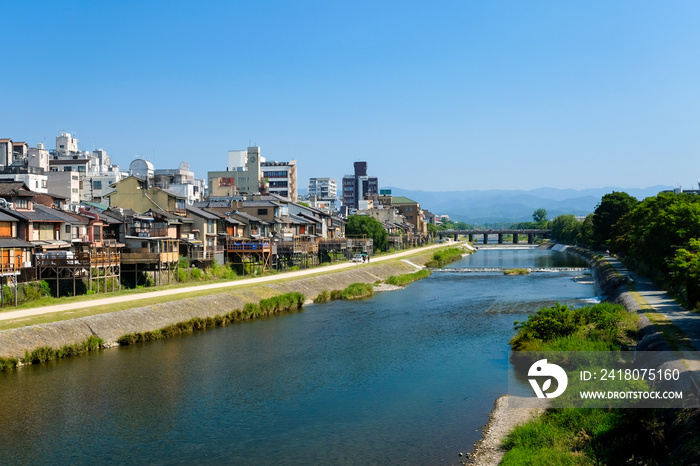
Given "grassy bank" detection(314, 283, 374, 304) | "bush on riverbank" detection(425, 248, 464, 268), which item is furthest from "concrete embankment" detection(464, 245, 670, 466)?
"bush on riverbank" detection(425, 248, 464, 268)

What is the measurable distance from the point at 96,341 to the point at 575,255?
117 metres

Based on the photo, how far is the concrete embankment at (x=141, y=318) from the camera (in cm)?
3069

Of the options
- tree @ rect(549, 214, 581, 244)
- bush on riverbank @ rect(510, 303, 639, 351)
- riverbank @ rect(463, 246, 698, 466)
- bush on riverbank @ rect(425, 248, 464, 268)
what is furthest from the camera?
tree @ rect(549, 214, 581, 244)

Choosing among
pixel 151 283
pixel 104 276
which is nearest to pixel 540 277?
pixel 151 283

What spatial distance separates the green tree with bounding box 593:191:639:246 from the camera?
324 ft

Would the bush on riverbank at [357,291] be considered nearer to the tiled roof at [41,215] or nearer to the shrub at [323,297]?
the shrub at [323,297]

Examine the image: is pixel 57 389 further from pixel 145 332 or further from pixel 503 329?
pixel 503 329

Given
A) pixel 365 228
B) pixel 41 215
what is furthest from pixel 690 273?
pixel 365 228

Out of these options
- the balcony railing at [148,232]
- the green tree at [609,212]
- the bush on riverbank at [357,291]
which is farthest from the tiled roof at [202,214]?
the green tree at [609,212]

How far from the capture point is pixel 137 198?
210ft

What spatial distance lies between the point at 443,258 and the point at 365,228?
64.2ft

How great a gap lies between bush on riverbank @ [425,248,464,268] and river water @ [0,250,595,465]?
223 ft

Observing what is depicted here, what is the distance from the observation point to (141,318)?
125 feet

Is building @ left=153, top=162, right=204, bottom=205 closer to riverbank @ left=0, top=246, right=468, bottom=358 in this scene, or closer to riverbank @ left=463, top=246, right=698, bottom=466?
riverbank @ left=0, top=246, right=468, bottom=358
